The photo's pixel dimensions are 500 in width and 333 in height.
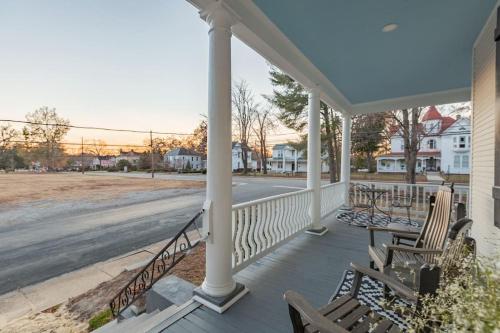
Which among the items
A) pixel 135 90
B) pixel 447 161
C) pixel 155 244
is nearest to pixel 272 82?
pixel 135 90

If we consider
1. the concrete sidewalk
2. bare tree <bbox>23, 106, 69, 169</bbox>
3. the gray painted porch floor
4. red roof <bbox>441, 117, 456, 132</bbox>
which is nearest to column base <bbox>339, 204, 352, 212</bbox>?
the gray painted porch floor

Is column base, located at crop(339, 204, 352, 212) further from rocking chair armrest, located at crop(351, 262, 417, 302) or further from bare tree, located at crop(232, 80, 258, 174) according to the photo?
bare tree, located at crop(232, 80, 258, 174)

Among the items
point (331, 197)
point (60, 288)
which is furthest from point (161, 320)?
point (331, 197)

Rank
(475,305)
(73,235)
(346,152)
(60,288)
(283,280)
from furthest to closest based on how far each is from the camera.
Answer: (346,152), (73,235), (60,288), (283,280), (475,305)

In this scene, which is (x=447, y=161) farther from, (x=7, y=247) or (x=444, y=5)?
(x=7, y=247)

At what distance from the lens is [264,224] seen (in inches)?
118

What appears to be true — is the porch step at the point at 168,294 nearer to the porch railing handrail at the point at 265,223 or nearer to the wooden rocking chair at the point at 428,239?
the porch railing handrail at the point at 265,223

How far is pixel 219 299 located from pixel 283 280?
2.69ft

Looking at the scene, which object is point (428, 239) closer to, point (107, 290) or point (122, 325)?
point (122, 325)

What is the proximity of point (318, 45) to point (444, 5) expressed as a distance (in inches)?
50.0

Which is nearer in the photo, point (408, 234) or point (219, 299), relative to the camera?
point (219, 299)

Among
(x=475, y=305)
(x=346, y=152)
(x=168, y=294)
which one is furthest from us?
(x=346, y=152)

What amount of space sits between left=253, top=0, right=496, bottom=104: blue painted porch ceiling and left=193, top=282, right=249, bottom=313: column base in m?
2.82

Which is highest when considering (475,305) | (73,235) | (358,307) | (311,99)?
(311,99)
